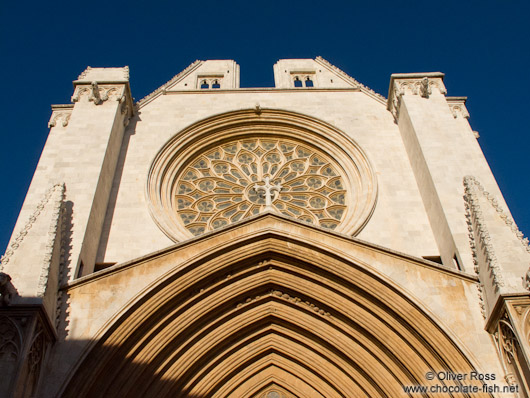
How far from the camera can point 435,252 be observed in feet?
34.1

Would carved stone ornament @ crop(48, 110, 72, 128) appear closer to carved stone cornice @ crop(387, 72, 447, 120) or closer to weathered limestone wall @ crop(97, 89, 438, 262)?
weathered limestone wall @ crop(97, 89, 438, 262)

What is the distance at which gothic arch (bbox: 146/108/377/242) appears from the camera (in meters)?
11.4

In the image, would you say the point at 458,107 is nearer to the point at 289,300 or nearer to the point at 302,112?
the point at 302,112

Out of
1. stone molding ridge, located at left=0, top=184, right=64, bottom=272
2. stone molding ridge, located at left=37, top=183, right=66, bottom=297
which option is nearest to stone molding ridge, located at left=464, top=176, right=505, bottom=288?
stone molding ridge, located at left=37, top=183, right=66, bottom=297

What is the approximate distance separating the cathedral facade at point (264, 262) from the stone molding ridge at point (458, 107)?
5 cm

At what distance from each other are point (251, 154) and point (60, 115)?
14.6ft

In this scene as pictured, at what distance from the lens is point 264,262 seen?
9305mm

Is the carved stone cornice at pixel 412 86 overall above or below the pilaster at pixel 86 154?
above

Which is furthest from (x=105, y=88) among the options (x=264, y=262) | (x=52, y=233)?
(x=264, y=262)

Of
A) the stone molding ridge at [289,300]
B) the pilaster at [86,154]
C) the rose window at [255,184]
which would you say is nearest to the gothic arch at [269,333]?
the stone molding ridge at [289,300]

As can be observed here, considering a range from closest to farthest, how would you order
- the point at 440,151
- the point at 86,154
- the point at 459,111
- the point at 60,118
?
1. the point at 86,154
2. the point at 440,151
3. the point at 60,118
4. the point at 459,111

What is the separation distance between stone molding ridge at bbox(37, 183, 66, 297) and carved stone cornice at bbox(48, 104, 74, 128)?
144 inches

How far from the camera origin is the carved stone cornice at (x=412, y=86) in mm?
12875

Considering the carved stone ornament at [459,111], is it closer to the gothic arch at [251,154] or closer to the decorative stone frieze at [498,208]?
the gothic arch at [251,154]
